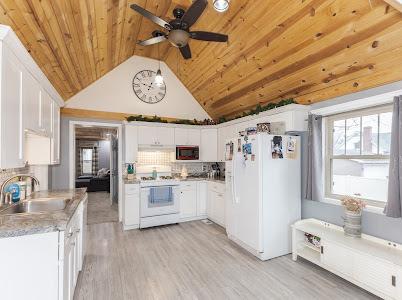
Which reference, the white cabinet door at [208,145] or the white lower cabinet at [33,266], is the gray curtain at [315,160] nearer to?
the white cabinet door at [208,145]

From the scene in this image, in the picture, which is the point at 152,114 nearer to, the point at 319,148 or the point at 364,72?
the point at 319,148

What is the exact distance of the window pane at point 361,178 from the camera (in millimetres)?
2678

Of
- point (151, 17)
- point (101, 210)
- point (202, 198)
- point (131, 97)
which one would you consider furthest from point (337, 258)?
point (101, 210)

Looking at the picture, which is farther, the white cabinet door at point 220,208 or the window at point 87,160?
the window at point 87,160

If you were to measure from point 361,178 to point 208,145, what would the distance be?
10.3 ft

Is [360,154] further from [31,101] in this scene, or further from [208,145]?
[31,101]

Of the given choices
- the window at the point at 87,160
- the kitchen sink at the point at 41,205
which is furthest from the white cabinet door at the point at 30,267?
the window at the point at 87,160

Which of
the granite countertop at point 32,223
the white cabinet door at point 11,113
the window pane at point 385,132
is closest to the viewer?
the granite countertop at point 32,223

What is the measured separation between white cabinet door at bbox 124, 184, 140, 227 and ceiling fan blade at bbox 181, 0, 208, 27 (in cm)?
310

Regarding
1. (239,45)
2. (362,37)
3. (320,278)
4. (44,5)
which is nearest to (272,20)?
(239,45)

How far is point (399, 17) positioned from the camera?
1.88 meters

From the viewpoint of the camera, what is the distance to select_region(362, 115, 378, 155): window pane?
9.02 ft

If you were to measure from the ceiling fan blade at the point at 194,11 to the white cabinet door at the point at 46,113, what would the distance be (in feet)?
6.49

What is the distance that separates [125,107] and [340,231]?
4.56 m
